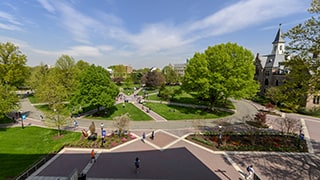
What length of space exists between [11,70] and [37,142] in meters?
25.2

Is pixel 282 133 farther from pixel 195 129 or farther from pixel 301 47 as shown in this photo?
pixel 301 47

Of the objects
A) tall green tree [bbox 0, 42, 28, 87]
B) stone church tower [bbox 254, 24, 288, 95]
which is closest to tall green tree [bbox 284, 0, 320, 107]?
stone church tower [bbox 254, 24, 288, 95]

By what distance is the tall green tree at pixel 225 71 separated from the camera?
2861 centimetres

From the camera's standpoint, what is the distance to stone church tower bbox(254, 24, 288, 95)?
46156 mm

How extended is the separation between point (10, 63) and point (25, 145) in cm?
2734

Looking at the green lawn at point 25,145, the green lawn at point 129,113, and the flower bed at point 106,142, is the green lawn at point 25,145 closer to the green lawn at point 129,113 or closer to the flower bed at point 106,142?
the flower bed at point 106,142

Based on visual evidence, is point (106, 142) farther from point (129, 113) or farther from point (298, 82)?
point (298, 82)

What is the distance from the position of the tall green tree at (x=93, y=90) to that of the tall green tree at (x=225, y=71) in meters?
14.8

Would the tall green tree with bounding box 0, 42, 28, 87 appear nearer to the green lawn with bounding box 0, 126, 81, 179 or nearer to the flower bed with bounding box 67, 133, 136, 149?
the green lawn with bounding box 0, 126, 81, 179

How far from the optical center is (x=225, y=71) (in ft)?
96.3

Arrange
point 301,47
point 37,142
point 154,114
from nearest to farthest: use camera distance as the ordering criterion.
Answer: point 301,47 < point 37,142 < point 154,114

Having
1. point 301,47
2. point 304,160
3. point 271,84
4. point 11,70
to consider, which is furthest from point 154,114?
point 271,84

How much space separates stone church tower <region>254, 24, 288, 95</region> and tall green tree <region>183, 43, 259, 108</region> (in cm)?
2085

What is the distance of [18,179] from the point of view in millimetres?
12164
